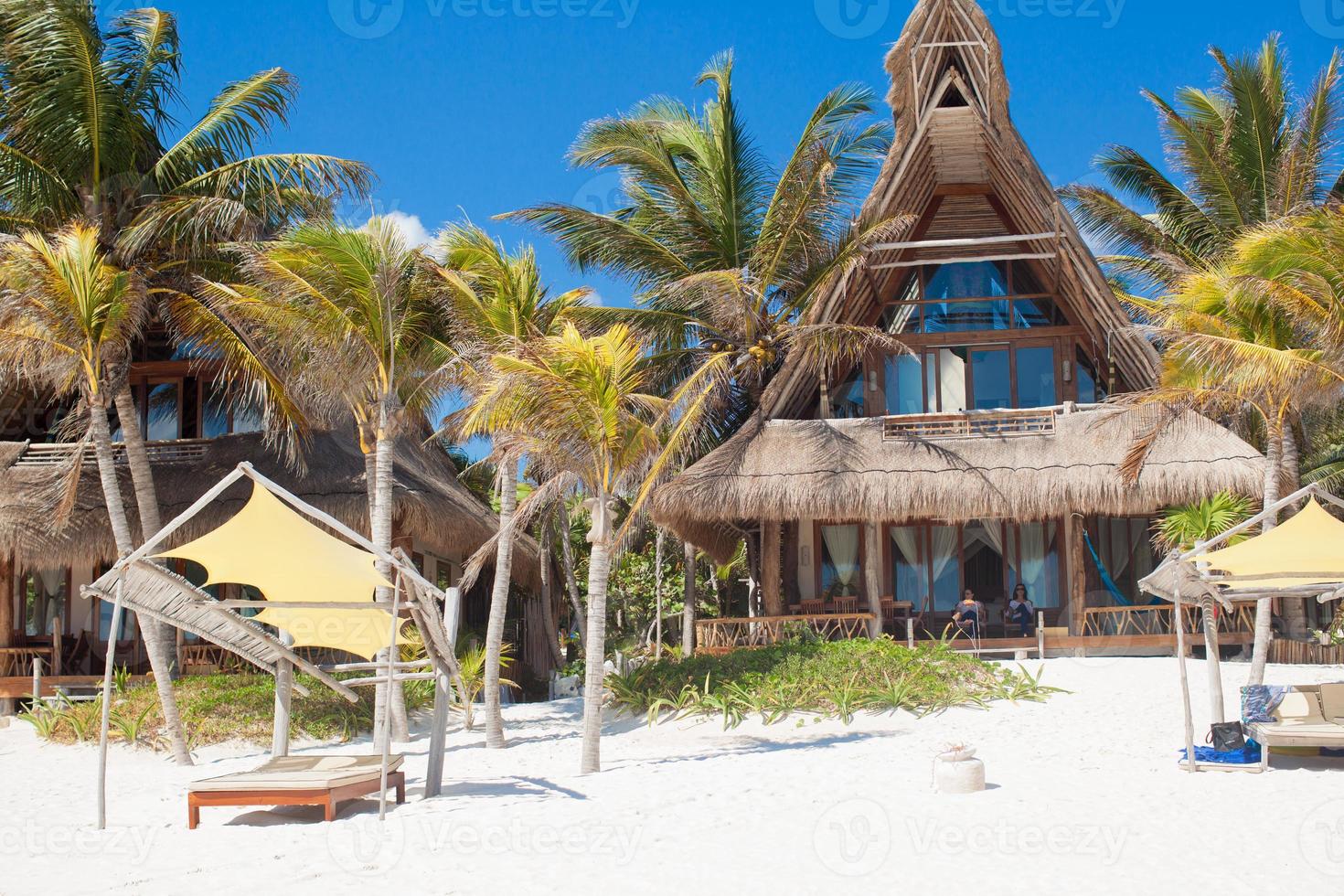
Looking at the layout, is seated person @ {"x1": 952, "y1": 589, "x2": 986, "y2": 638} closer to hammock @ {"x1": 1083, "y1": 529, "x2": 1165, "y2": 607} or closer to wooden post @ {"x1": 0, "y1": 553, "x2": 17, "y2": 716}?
hammock @ {"x1": 1083, "y1": 529, "x2": 1165, "y2": 607}

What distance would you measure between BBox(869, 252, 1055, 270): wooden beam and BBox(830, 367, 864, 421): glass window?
1.63 metres

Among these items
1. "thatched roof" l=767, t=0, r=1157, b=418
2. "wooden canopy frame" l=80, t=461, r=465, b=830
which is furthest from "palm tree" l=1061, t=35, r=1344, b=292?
"wooden canopy frame" l=80, t=461, r=465, b=830

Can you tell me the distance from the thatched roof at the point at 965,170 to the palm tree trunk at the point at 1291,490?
6.47 feet

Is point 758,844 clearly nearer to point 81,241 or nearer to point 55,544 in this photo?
point 81,241

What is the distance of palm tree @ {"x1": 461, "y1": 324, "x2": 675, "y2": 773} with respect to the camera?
1135 centimetres

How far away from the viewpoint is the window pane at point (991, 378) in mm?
18422

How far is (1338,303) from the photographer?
1230 cm

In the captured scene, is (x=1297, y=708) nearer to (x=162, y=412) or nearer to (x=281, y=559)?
(x=281, y=559)

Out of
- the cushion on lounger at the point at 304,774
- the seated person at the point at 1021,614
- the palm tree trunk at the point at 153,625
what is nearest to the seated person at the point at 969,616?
the seated person at the point at 1021,614

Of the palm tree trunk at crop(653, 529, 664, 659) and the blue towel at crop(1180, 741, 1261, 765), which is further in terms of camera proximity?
the palm tree trunk at crop(653, 529, 664, 659)

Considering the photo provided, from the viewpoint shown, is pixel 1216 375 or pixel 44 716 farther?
pixel 44 716

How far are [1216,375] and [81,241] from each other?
11579 millimetres

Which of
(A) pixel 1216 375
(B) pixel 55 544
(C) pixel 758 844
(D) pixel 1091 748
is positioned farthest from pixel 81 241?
(A) pixel 1216 375

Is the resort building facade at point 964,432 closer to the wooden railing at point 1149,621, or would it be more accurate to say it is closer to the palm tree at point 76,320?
the wooden railing at point 1149,621
